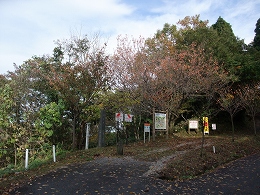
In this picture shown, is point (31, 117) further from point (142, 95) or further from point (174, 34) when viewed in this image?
point (174, 34)

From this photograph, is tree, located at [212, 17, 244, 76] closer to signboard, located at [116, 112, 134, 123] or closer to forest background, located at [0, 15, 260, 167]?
forest background, located at [0, 15, 260, 167]

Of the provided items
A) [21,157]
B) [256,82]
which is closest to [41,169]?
[21,157]

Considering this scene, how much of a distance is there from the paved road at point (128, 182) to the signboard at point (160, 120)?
6.11 meters

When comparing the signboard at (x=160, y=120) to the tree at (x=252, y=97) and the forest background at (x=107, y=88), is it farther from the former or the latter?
the tree at (x=252, y=97)

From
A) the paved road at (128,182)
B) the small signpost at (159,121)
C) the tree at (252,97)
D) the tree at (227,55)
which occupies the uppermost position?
the tree at (227,55)

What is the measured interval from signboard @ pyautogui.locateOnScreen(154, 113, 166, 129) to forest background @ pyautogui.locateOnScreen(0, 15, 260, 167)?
0.61m

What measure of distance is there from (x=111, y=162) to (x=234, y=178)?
13.2ft

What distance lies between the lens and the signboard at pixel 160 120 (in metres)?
14.2

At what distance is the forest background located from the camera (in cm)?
1115

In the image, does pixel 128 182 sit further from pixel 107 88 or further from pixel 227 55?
pixel 227 55

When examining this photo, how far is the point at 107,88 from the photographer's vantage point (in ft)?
42.8

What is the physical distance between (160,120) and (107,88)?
380 cm

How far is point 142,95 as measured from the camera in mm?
14055

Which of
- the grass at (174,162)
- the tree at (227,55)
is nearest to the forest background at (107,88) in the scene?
the tree at (227,55)
